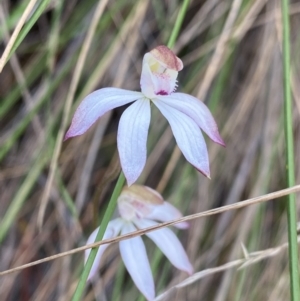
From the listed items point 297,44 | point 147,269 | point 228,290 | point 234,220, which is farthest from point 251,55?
point 147,269

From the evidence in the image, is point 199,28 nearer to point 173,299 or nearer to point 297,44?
point 297,44

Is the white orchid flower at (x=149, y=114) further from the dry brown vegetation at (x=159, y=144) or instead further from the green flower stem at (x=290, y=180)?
the dry brown vegetation at (x=159, y=144)

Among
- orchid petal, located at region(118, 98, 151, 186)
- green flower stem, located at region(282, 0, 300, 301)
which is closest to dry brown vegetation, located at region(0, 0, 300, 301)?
green flower stem, located at region(282, 0, 300, 301)

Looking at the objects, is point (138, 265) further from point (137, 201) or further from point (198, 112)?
point (198, 112)

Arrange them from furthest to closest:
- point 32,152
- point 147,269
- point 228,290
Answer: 1. point 32,152
2. point 228,290
3. point 147,269

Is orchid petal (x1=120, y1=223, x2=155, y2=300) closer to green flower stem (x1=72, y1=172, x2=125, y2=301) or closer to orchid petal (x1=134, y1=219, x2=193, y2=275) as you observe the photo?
orchid petal (x1=134, y1=219, x2=193, y2=275)

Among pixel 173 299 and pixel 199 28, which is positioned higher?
pixel 199 28

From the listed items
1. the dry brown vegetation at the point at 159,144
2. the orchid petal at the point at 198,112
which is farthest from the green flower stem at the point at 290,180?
the dry brown vegetation at the point at 159,144
